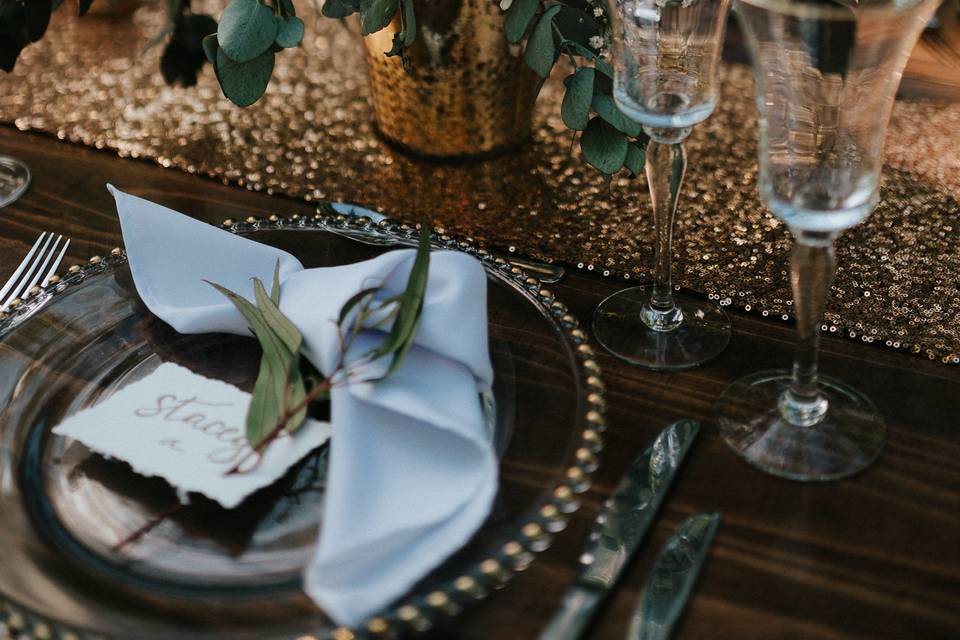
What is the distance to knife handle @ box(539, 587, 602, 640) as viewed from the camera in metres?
0.44

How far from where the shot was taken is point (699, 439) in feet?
1.86

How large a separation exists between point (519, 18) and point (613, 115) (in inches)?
3.9

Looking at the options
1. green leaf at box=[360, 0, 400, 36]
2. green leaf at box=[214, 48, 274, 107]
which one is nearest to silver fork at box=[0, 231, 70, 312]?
green leaf at box=[214, 48, 274, 107]

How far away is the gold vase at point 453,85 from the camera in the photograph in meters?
0.78

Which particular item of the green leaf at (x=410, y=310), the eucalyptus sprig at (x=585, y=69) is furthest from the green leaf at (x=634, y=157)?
the green leaf at (x=410, y=310)

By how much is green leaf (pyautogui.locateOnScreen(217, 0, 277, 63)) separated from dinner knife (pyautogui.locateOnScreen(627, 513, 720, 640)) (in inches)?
16.4

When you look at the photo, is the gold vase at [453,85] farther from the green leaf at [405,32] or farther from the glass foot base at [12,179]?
the glass foot base at [12,179]

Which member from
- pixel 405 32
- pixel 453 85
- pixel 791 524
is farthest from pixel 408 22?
pixel 791 524

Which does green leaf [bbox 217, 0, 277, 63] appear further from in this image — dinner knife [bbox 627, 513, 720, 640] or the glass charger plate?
dinner knife [bbox 627, 513, 720, 640]

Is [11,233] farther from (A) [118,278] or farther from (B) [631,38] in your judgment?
(B) [631,38]

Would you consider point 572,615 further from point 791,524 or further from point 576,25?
point 576,25

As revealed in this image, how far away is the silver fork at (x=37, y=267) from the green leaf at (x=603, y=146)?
389 mm

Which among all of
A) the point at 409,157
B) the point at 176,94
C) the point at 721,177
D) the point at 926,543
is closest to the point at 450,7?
the point at 409,157

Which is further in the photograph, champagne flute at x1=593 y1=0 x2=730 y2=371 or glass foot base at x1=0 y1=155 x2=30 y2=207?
glass foot base at x1=0 y1=155 x2=30 y2=207
